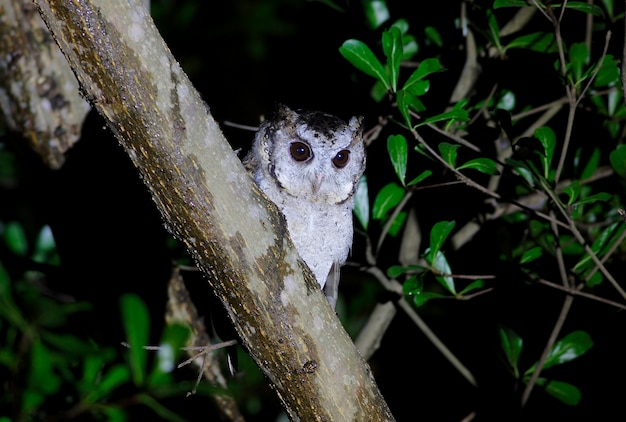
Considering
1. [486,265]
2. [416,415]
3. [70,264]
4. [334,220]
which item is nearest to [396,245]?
[486,265]

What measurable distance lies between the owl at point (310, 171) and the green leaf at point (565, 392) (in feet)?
3.06

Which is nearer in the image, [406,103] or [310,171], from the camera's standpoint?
[406,103]

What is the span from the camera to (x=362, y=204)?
250 centimetres

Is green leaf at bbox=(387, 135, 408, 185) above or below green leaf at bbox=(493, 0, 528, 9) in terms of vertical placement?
below

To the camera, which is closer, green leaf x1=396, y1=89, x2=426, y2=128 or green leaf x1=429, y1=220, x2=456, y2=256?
green leaf x1=396, y1=89, x2=426, y2=128

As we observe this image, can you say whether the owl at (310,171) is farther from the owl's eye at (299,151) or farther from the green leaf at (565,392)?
the green leaf at (565,392)

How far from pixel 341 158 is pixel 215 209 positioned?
0.94 meters

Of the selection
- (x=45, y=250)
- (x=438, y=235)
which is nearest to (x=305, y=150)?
(x=438, y=235)

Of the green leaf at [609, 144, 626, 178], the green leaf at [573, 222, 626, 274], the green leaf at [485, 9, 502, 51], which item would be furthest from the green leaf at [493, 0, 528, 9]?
the green leaf at [573, 222, 626, 274]

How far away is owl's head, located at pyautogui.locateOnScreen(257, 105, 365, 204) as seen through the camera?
2.34 m

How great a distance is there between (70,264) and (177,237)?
1253mm

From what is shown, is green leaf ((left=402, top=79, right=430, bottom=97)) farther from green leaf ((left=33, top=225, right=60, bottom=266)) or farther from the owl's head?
green leaf ((left=33, top=225, right=60, bottom=266))

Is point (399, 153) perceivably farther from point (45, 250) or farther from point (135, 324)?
point (45, 250)

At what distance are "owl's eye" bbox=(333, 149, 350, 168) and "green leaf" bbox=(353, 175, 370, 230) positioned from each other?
12 centimetres
